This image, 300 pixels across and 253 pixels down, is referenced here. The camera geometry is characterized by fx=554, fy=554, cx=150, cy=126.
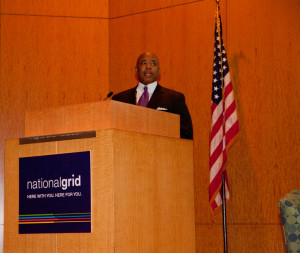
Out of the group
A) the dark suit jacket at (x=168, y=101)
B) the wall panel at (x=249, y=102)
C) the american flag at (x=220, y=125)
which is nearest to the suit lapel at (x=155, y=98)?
the dark suit jacket at (x=168, y=101)

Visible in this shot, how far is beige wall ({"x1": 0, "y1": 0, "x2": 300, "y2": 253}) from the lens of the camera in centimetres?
510

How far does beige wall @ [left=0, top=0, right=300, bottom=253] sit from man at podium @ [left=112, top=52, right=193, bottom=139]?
1071 millimetres

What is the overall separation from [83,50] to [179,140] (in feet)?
9.73

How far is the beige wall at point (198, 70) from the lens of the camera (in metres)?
5.10

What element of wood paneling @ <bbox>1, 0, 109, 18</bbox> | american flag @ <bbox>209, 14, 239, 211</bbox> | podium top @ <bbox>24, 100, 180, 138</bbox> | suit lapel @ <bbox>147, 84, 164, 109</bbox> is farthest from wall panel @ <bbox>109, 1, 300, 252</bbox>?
podium top @ <bbox>24, 100, 180, 138</bbox>

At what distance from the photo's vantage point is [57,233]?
3.01m

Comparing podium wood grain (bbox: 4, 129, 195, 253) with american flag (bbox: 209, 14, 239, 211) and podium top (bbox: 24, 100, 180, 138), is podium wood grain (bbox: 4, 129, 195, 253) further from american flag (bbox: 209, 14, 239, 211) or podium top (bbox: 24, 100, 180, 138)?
american flag (bbox: 209, 14, 239, 211)

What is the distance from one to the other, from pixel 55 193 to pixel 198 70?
294 centimetres

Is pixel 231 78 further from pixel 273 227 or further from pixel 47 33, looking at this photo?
pixel 47 33

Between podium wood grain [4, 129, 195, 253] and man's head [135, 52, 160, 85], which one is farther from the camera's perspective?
man's head [135, 52, 160, 85]

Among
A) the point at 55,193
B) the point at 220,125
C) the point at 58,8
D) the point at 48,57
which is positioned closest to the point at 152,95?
the point at 220,125

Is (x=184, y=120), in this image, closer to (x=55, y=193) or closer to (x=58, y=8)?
(x=55, y=193)

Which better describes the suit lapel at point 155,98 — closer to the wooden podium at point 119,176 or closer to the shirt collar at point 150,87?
the shirt collar at point 150,87

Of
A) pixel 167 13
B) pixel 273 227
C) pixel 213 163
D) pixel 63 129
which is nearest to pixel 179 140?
pixel 63 129
